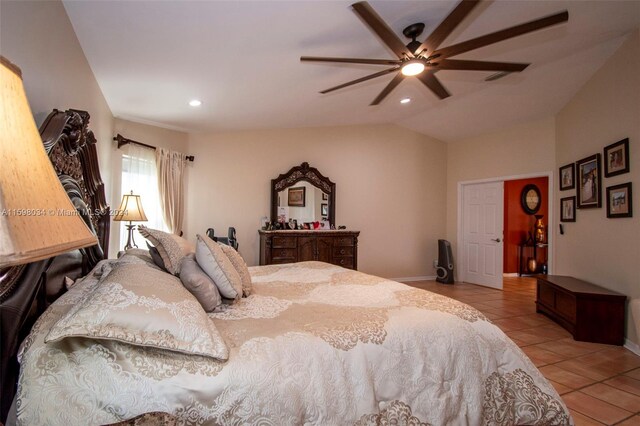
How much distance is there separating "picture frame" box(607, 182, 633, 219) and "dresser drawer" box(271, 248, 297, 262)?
12.2 feet

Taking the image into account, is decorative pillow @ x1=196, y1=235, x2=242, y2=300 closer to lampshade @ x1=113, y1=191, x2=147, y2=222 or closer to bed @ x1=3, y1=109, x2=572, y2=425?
bed @ x1=3, y1=109, x2=572, y2=425

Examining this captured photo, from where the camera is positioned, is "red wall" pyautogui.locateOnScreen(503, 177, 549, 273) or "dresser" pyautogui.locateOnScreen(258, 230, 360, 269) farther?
"red wall" pyautogui.locateOnScreen(503, 177, 549, 273)

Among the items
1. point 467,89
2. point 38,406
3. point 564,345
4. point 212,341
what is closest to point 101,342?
point 38,406

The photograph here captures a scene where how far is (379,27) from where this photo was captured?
1945mm

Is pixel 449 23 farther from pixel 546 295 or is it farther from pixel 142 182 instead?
pixel 142 182

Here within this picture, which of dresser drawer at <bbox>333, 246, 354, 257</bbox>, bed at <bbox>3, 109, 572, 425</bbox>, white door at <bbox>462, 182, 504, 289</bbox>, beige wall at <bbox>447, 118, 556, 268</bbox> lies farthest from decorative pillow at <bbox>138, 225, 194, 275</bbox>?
white door at <bbox>462, 182, 504, 289</bbox>

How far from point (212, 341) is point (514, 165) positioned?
547 cm

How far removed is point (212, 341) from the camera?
1054 millimetres

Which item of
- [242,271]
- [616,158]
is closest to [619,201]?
[616,158]

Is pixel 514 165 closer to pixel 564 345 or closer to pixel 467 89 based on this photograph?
pixel 467 89

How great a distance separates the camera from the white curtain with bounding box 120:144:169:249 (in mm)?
4059

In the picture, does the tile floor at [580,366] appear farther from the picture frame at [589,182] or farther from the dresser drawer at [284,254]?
the dresser drawer at [284,254]

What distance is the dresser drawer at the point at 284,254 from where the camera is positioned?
4648 mm

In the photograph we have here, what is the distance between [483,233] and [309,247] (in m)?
3.17
